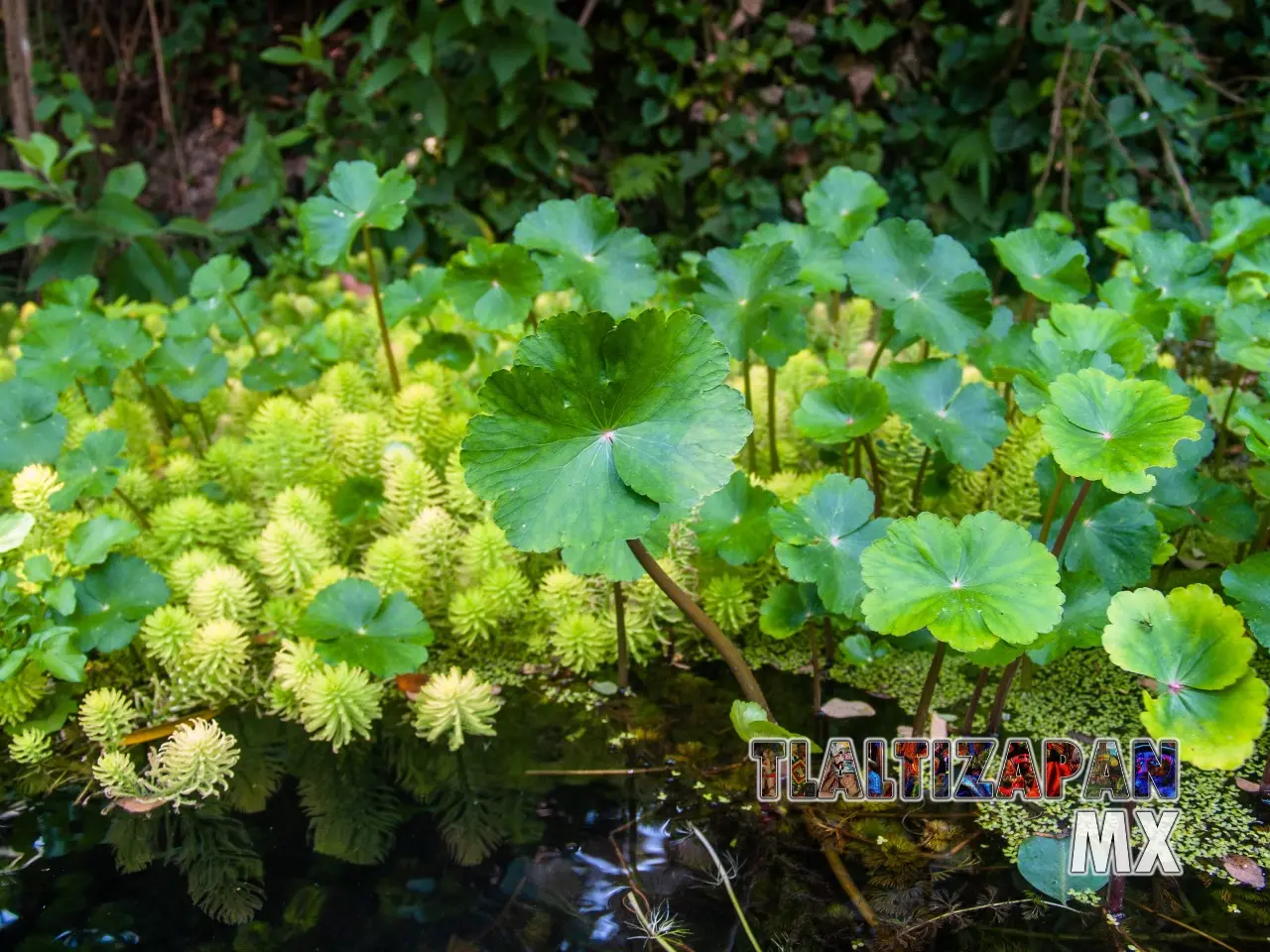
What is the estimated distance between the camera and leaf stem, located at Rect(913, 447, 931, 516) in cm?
183

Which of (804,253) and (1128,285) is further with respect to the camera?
(804,253)

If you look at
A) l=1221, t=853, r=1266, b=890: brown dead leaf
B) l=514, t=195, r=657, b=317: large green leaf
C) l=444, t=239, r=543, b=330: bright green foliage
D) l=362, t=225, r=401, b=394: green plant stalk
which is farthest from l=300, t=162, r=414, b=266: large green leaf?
l=1221, t=853, r=1266, b=890: brown dead leaf

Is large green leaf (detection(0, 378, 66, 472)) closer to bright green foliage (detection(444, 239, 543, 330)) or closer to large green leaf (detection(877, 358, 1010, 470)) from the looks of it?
bright green foliage (detection(444, 239, 543, 330))

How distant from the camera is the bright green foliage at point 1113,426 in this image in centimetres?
116

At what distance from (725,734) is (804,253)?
101 centimetres

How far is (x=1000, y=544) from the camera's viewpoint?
1213 mm

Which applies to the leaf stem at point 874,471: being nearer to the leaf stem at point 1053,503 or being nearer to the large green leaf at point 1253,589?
the leaf stem at point 1053,503

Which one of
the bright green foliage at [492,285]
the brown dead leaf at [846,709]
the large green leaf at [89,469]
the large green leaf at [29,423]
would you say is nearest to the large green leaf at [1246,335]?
the brown dead leaf at [846,709]

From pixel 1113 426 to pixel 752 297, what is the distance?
0.74 metres

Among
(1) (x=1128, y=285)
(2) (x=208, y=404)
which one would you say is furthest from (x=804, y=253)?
(2) (x=208, y=404)

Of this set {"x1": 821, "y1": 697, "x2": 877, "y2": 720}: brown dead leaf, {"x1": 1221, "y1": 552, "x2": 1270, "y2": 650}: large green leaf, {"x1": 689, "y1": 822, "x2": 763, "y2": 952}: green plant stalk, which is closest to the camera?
{"x1": 689, "y1": 822, "x2": 763, "y2": 952}: green plant stalk

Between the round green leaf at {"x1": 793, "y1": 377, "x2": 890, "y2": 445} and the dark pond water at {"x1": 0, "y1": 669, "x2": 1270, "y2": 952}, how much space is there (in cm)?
49

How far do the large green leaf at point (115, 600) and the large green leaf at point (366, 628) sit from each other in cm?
34

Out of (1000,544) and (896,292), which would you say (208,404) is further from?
(1000,544)
